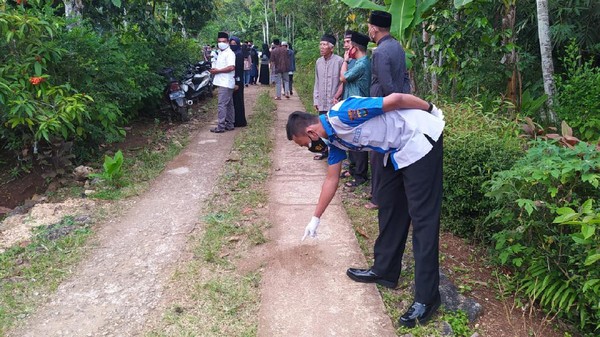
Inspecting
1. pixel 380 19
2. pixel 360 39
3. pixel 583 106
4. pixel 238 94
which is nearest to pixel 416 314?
pixel 380 19

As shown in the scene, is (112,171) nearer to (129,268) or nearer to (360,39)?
(129,268)

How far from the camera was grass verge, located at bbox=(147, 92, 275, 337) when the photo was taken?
2959 millimetres

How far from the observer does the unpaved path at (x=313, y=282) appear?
9.52ft

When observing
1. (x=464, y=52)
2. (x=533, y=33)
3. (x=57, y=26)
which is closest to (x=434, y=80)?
(x=464, y=52)

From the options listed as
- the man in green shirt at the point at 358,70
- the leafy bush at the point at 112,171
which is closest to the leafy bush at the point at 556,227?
the man in green shirt at the point at 358,70

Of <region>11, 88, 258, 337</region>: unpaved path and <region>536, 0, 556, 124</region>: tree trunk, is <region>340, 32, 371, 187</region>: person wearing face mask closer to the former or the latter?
<region>11, 88, 258, 337</region>: unpaved path

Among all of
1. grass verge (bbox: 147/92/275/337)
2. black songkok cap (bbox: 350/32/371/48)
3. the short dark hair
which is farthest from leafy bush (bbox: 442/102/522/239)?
grass verge (bbox: 147/92/275/337)

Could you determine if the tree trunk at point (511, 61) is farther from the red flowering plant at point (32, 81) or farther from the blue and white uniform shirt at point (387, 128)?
the red flowering plant at point (32, 81)

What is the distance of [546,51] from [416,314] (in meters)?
4.26

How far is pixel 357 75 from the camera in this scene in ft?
16.6

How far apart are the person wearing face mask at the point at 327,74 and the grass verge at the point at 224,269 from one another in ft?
3.84

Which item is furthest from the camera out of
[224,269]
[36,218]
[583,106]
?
[583,106]

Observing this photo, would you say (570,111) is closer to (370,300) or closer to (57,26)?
(370,300)

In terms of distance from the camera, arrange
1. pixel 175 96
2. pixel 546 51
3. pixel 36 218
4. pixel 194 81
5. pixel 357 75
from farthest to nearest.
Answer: pixel 194 81
pixel 175 96
pixel 546 51
pixel 357 75
pixel 36 218
